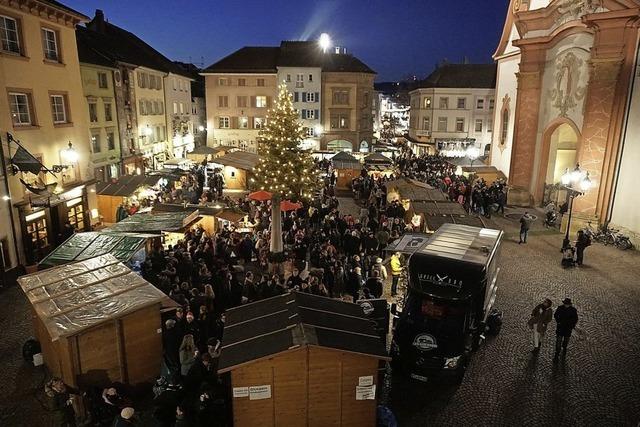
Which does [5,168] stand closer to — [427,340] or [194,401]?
[194,401]

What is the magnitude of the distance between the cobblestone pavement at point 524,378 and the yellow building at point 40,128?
10.9ft

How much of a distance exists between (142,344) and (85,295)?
1.71 meters

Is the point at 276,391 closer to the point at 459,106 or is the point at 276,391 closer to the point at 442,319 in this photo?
the point at 442,319

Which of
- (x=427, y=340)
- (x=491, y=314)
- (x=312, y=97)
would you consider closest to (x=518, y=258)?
(x=491, y=314)

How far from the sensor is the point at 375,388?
838cm

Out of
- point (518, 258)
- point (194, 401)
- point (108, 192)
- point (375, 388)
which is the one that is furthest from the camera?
point (108, 192)

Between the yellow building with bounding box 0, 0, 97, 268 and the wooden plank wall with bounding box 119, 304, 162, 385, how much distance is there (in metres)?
10.1

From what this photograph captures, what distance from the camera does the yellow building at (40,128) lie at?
17.2m

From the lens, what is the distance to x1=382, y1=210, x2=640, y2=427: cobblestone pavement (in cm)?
959

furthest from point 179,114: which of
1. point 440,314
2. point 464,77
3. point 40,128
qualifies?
point 440,314

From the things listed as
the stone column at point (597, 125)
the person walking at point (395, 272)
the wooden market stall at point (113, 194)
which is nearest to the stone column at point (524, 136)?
the stone column at point (597, 125)

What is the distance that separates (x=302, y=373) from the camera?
806cm

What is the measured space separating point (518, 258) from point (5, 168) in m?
20.2

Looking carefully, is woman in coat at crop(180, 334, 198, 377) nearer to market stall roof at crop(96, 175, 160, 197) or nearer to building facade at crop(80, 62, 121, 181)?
market stall roof at crop(96, 175, 160, 197)
